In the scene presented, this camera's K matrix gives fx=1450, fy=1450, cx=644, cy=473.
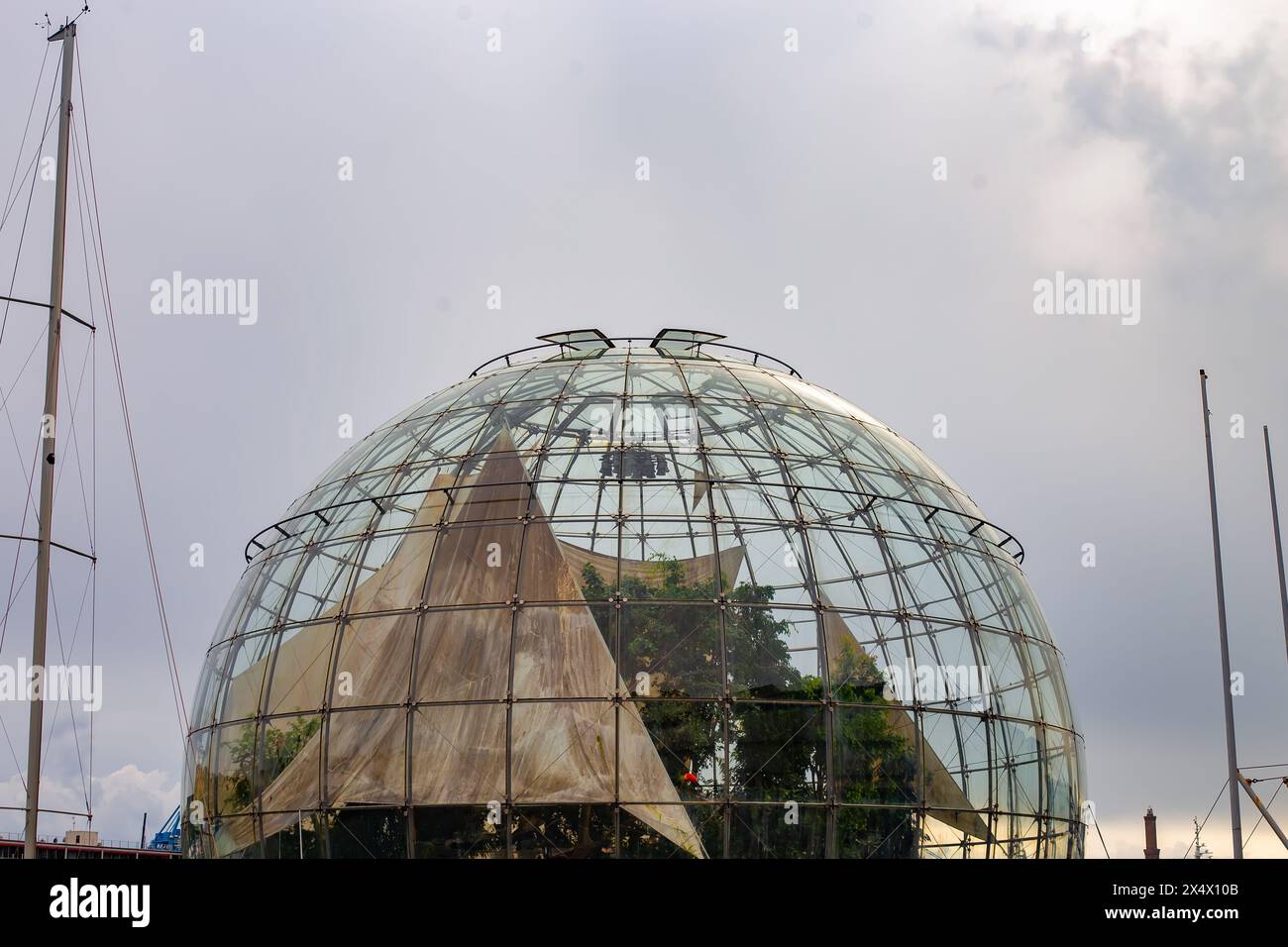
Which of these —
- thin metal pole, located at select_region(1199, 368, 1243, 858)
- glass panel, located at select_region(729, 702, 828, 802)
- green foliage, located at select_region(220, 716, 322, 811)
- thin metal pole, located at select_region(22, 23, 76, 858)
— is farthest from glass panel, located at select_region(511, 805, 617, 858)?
thin metal pole, located at select_region(1199, 368, 1243, 858)

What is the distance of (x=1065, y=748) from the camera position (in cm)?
2638

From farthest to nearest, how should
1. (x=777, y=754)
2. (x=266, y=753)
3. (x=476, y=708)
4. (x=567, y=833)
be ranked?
1. (x=266, y=753)
2. (x=476, y=708)
3. (x=777, y=754)
4. (x=567, y=833)

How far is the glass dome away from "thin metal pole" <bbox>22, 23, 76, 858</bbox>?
3.06 m

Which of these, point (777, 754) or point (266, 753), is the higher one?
point (266, 753)

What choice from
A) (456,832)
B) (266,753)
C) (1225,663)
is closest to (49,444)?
(266,753)

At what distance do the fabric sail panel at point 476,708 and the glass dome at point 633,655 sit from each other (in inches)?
1.7

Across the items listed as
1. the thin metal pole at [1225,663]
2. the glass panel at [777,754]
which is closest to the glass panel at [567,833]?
the glass panel at [777,754]

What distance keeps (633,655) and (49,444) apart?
456 inches

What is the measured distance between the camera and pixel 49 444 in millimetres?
25703

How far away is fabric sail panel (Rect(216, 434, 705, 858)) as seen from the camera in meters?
21.3

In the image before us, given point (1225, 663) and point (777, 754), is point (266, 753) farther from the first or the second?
point (1225, 663)

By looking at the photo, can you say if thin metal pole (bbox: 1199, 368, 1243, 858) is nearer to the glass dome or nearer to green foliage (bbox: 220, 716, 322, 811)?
the glass dome

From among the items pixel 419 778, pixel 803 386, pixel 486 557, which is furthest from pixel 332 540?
pixel 803 386
